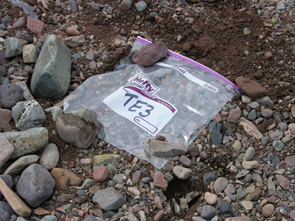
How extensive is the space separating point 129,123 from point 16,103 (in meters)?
0.87

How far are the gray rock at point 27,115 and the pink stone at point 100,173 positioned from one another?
1.88ft

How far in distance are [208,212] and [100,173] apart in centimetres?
72

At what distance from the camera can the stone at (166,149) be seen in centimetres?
189

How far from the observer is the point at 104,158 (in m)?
1.90

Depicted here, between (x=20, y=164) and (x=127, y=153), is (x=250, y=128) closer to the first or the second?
(x=127, y=153)

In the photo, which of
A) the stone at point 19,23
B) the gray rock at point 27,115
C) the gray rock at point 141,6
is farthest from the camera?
the gray rock at point 141,6

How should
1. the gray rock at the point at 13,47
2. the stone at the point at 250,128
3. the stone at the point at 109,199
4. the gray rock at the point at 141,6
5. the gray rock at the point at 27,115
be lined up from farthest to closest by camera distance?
1. the gray rock at the point at 141,6
2. the gray rock at the point at 13,47
3. the stone at the point at 250,128
4. the gray rock at the point at 27,115
5. the stone at the point at 109,199

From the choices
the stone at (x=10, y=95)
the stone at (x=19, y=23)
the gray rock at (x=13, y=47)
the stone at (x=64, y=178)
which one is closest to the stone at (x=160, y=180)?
the stone at (x=64, y=178)

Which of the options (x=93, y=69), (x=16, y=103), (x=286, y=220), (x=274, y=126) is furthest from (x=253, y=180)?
(x=16, y=103)

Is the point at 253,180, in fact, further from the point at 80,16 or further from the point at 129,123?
the point at 80,16

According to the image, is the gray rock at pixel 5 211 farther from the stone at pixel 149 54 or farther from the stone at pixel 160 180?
the stone at pixel 149 54

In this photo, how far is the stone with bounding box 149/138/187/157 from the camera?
6.22 feet

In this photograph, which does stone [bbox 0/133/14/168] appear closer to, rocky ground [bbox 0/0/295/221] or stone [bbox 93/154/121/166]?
rocky ground [bbox 0/0/295/221]

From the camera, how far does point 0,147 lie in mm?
1631
